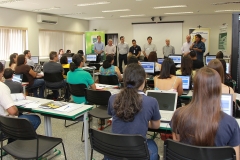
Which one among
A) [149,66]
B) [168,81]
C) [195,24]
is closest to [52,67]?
[149,66]

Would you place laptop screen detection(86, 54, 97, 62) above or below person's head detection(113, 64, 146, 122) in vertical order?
above

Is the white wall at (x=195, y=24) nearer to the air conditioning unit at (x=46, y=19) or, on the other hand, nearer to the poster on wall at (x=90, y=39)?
the poster on wall at (x=90, y=39)

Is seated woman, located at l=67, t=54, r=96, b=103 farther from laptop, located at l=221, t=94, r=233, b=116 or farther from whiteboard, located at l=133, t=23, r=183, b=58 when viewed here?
whiteboard, located at l=133, t=23, r=183, b=58

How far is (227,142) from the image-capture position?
4.96ft

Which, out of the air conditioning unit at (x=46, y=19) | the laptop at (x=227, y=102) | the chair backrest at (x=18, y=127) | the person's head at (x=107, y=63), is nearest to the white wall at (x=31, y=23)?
the air conditioning unit at (x=46, y=19)

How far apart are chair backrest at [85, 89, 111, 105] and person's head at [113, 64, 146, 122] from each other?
1.46 metres

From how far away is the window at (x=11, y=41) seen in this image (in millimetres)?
8945

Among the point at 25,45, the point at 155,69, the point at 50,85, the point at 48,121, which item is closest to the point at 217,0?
the point at 155,69

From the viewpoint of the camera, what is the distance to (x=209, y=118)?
1.46 meters

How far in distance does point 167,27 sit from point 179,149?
433 inches

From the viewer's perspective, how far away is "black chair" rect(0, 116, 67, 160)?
6.90ft

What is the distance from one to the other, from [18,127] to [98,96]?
1426 millimetres

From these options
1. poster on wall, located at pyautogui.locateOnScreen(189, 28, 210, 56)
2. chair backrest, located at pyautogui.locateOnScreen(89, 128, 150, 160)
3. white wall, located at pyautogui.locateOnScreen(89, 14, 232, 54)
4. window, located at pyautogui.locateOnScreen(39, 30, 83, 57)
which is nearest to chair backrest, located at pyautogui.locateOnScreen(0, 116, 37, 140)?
chair backrest, located at pyautogui.locateOnScreen(89, 128, 150, 160)

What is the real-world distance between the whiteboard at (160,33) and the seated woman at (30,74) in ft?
25.1
